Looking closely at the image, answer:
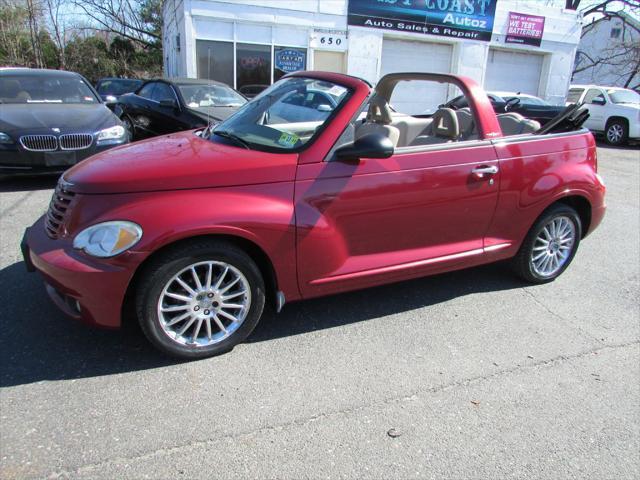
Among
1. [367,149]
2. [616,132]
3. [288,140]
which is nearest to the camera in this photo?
[367,149]

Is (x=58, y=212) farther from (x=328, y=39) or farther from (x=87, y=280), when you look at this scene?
(x=328, y=39)

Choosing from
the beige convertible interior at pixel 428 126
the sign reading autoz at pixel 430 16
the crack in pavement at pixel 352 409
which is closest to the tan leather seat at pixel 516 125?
the beige convertible interior at pixel 428 126

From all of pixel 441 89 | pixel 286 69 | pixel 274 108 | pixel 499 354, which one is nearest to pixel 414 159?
pixel 274 108

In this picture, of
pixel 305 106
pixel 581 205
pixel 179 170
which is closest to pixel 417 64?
pixel 581 205

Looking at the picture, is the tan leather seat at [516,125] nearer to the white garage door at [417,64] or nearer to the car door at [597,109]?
the car door at [597,109]

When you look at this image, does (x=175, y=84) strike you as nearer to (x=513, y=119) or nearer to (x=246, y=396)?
(x=513, y=119)

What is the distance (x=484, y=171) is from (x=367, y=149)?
1080 millimetres

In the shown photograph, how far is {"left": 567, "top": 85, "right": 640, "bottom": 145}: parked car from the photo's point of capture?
595 inches

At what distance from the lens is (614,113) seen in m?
15.5

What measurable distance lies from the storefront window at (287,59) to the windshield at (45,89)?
992 cm

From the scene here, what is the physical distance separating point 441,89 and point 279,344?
1794 centimetres

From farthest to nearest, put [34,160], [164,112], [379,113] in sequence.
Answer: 1. [164,112]
2. [34,160]
3. [379,113]

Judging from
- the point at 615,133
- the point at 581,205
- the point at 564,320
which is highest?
the point at 581,205

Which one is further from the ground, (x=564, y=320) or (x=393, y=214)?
(x=393, y=214)
